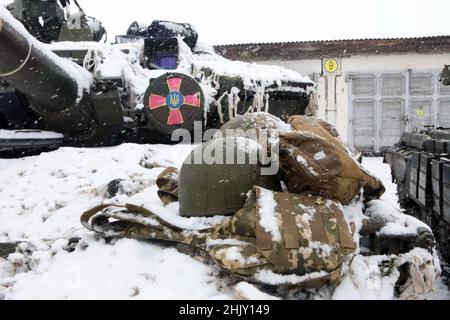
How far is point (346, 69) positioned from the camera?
14.7m

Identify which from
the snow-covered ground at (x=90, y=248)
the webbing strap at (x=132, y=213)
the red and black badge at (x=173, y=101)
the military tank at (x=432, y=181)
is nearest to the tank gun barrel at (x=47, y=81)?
the snow-covered ground at (x=90, y=248)

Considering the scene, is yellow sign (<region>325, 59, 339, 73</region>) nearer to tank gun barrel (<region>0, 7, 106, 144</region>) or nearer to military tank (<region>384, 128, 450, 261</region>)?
military tank (<region>384, 128, 450, 261</region>)

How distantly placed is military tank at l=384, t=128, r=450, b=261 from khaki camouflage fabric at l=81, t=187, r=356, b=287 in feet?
5.42

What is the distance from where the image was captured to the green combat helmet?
2729 millimetres

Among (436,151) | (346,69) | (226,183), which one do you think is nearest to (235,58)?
(346,69)

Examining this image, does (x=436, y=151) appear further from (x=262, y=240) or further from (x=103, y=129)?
(x=103, y=129)

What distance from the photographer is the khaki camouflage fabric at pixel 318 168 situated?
8.52ft

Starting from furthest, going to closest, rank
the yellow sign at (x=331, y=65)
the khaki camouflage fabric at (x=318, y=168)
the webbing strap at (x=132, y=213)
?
the yellow sign at (x=331, y=65)
the webbing strap at (x=132, y=213)
the khaki camouflage fabric at (x=318, y=168)

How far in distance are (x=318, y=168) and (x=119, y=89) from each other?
3.19 meters

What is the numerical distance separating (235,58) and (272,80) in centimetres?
962

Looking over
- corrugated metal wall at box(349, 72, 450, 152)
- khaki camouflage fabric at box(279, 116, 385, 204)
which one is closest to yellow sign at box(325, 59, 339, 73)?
corrugated metal wall at box(349, 72, 450, 152)

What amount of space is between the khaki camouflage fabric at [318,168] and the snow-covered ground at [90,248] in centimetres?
25

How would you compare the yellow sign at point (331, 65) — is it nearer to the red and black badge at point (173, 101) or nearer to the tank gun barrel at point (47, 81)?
the red and black badge at point (173, 101)

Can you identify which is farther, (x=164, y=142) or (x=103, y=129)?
(x=164, y=142)
